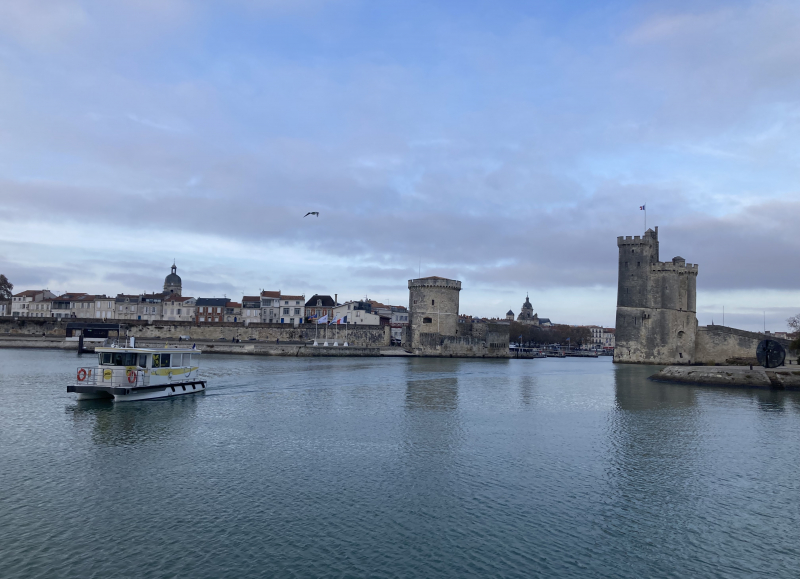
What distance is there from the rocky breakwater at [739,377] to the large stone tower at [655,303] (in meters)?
13.4

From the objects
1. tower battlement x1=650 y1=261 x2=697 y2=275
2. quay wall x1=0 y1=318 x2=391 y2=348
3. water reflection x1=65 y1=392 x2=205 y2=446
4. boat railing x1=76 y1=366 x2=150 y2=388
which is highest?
tower battlement x1=650 y1=261 x2=697 y2=275

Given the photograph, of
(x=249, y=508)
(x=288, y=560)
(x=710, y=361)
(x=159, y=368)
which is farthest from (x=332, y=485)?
(x=710, y=361)

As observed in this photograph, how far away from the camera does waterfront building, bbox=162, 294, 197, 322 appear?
7531cm

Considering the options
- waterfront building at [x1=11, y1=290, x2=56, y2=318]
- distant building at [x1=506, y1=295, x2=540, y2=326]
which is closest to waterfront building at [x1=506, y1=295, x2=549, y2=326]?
distant building at [x1=506, y1=295, x2=540, y2=326]

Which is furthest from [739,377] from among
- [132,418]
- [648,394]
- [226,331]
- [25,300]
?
[25,300]

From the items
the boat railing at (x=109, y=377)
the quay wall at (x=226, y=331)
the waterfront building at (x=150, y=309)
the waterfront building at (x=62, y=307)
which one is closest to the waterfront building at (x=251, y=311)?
the waterfront building at (x=150, y=309)

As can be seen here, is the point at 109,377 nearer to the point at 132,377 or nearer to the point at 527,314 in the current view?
the point at 132,377

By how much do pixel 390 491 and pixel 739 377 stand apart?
26190 millimetres

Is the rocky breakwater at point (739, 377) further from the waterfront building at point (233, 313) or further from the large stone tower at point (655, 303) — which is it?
the waterfront building at point (233, 313)

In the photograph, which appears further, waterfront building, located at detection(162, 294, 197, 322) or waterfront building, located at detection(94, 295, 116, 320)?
waterfront building, located at detection(94, 295, 116, 320)

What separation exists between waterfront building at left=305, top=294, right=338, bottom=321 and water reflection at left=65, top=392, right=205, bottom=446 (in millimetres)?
49629

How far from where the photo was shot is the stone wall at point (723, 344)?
42.2m

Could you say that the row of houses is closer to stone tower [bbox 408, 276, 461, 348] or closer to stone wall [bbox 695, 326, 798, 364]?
stone tower [bbox 408, 276, 461, 348]

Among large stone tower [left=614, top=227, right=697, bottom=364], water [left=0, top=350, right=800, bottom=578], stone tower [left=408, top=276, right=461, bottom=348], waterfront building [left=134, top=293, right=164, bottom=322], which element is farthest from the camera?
waterfront building [left=134, top=293, right=164, bottom=322]
